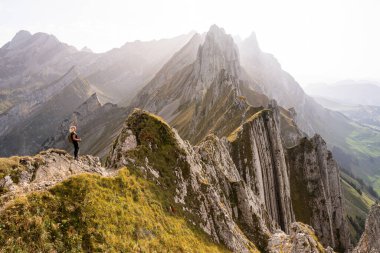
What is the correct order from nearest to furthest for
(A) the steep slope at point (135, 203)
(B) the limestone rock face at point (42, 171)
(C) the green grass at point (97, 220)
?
(C) the green grass at point (97, 220) < (A) the steep slope at point (135, 203) < (B) the limestone rock face at point (42, 171)

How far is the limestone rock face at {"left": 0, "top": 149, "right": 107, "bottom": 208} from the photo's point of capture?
74.6ft

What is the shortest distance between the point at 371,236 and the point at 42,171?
212ft

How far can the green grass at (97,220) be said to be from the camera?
1952 cm

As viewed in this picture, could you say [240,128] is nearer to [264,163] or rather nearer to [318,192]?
[264,163]

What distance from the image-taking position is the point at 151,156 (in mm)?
37188

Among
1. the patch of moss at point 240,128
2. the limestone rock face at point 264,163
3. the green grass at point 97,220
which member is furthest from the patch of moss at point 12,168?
the patch of moss at point 240,128

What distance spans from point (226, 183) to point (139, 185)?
25428 millimetres

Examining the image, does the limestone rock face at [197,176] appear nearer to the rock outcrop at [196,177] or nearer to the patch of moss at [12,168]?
the rock outcrop at [196,177]

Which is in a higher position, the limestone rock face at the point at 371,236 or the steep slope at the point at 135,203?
the steep slope at the point at 135,203

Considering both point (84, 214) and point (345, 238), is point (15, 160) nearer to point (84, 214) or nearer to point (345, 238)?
point (84, 214)

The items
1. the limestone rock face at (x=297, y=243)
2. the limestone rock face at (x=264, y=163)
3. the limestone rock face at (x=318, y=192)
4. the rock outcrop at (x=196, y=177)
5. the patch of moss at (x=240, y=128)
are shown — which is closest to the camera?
the rock outcrop at (x=196, y=177)

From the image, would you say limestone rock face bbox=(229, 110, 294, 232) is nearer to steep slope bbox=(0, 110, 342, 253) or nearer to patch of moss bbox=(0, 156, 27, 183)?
steep slope bbox=(0, 110, 342, 253)

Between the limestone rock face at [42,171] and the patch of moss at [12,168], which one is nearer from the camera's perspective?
the limestone rock face at [42,171]

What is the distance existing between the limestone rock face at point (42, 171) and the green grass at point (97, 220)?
144 cm
